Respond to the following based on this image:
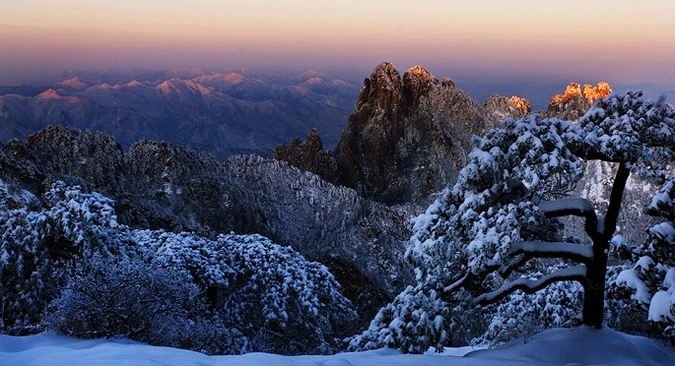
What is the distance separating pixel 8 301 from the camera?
1161 centimetres

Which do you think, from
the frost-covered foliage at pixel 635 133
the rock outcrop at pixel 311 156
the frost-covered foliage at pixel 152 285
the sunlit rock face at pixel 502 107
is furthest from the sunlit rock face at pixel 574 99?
the frost-covered foliage at pixel 635 133

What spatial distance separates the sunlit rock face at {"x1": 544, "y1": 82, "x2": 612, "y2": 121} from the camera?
85250 mm

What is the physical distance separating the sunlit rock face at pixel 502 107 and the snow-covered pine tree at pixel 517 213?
93.1 m

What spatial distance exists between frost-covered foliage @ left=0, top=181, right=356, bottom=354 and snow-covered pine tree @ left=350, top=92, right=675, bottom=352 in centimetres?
412

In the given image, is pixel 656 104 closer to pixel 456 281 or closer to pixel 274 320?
pixel 456 281

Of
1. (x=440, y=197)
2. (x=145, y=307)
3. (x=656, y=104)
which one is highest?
(x=656, y=104)

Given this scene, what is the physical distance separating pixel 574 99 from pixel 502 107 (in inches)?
569

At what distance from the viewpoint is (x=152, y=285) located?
1067cm

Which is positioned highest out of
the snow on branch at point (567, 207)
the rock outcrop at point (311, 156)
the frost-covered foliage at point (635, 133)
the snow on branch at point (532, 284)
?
the frost-covered foliage at point (635, 133)

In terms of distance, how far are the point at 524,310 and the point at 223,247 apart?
32.9 feet

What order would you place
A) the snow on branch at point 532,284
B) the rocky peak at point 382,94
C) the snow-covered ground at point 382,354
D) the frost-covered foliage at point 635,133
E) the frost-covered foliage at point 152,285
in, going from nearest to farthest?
the snow-covered ground at point 382,354, the frost-covered foliage at point 635,133, the snow on branch at point 532,284, the frost-covered foliage at point 152,285, the rocky peak at point 382,94

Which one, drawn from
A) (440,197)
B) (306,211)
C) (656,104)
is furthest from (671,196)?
(306,211)

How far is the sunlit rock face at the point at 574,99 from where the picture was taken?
85.2 meters

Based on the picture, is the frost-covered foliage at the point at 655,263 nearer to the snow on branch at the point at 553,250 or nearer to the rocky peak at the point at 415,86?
the snow on branch at the point at 553,250
